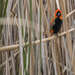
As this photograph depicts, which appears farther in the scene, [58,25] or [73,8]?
[58,25]

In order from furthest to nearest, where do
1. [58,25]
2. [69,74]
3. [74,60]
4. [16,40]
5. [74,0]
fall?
[58,25], [74,0], [69,74], [16,40], [74,60]

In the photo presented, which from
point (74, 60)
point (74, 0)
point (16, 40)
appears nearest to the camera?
point (74, 60)

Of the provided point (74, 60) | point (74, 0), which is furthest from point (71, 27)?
point (74, 60)

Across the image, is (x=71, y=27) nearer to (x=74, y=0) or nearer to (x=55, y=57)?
(x=74, y=0)

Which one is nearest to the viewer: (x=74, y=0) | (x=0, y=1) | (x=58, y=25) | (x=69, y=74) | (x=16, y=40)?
(x=0, y=1)

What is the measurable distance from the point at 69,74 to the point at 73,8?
2.03 ft

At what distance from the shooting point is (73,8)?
1491 mm

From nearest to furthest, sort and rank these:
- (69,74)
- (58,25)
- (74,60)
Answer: (74,60), (69,74), (58,25)

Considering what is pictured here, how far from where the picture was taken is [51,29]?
71.5 inches

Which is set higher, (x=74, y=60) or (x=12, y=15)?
(x=12, y=15)

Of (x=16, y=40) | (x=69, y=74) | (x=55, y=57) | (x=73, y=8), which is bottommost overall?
(x=69, y=74)

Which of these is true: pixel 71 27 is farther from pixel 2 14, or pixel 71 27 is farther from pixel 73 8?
pixel 2 14

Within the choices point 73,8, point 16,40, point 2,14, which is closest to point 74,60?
point 16,40

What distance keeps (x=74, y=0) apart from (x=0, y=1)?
3.93 feet
